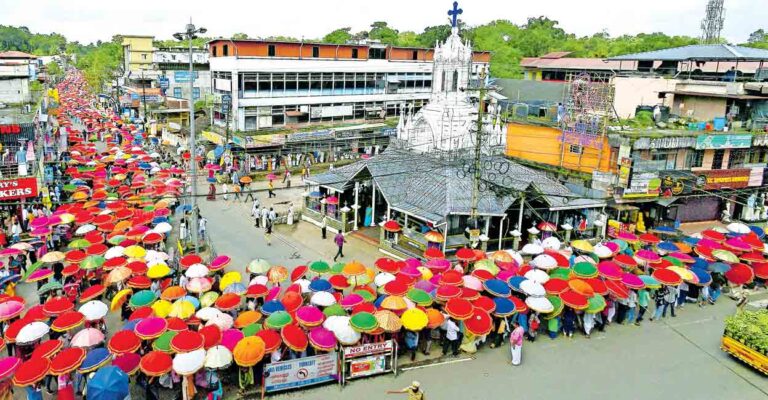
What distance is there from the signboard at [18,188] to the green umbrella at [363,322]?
19.0 metres

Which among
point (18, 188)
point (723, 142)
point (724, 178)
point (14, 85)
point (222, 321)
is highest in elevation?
point (14, 85)

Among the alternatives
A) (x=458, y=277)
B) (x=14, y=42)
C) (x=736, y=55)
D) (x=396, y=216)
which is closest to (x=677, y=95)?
(x=736, y=55)

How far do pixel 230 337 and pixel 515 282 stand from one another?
354 inches

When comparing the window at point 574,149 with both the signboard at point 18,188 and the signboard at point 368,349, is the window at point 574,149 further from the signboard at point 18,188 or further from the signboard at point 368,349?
the signboard at point 18,188

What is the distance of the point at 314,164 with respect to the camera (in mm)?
44406

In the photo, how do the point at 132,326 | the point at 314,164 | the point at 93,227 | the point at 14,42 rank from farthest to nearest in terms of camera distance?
the point at 14,42 < the point at 314,164 < the point at 93,227 < the point at 132,326

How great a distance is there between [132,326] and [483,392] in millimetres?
9357

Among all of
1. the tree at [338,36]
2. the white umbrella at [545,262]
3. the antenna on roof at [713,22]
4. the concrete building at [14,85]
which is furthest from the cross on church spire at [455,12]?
the tree at [338,36]

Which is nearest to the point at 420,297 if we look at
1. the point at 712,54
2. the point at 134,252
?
the point at 134,252

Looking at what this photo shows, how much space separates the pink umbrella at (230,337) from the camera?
13.5m

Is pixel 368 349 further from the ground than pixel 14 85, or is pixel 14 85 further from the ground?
pixel 14 85

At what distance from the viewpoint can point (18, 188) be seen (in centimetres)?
2483

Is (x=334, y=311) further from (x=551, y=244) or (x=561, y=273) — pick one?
(x=551, y=244)

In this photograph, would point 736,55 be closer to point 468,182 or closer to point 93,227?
point 468,182
